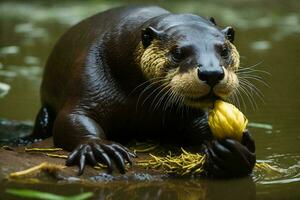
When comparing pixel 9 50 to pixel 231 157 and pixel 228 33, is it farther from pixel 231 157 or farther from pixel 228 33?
pixel 231 157

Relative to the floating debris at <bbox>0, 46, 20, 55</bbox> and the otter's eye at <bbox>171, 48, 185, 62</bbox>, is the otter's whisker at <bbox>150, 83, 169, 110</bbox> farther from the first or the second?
the floating debris at <bbox>0, 46, 20, 55</bbox>

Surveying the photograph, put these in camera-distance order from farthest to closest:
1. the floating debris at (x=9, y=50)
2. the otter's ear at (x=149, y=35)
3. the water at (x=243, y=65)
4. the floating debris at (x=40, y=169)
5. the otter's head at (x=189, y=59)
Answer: the floating debris at (x=9, y=50) < the otter's ear at (x=149, y=35) < the otter's head at (x=189, y=59) < the water at (x=243, y=65) < the floating debris at (x=40, y=169)

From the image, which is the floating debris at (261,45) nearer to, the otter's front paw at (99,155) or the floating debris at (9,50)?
the floating debris at (9,50)

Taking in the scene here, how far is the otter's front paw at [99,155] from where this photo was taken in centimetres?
365

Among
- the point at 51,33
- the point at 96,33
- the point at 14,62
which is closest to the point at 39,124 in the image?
the point at 96,33

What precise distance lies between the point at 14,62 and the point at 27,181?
5.46 meters

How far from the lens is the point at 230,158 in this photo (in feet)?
11.8

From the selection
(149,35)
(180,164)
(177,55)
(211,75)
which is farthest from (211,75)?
(149,35)

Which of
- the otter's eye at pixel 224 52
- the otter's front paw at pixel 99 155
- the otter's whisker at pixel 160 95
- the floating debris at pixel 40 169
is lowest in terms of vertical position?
the otter's front paw at pixel 99 155

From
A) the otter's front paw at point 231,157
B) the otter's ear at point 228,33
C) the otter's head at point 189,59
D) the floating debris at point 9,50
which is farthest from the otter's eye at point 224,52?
the floating debris at point 9,50

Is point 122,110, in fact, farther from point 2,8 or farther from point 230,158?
point 2,8

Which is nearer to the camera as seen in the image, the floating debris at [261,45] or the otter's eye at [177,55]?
the otter's eye at [177,55]

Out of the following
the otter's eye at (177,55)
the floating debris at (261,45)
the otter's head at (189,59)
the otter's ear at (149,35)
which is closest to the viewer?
the otter's head at (189,59)

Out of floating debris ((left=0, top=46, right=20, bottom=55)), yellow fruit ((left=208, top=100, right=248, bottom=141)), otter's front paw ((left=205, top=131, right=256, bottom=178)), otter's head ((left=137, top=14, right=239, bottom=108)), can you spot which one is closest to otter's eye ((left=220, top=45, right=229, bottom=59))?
otter's head ((left=137, top=14, right=239, bottom=108))
